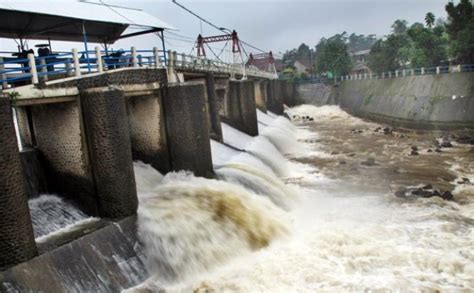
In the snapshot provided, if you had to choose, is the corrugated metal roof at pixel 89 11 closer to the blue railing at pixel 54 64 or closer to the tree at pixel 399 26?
the blue railing at pixel 54 64

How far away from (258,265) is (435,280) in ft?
12.2

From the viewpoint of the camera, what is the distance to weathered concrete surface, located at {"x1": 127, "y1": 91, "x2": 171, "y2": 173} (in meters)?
13.4

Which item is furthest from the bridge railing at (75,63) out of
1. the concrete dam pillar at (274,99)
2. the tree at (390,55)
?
the tree at (390,55)

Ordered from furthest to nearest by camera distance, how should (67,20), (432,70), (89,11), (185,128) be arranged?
(432,70)
(185,128)
(67,20)
(89,11)

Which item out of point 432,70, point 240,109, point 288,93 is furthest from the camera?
point 288,93

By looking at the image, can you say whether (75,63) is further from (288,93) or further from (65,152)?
(288,93)

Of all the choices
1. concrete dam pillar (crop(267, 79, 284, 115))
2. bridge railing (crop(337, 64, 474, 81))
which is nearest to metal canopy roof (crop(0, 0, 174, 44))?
bridge railing (crop(337, 64, 474, 81))

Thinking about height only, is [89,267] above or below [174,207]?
below

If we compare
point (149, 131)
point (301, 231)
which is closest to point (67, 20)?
point (149, 131)

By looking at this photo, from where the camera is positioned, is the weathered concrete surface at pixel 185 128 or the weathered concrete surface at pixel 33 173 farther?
the weathered concrete surface at pixel 185 128

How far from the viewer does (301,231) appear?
11.3m

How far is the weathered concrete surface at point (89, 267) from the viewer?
6973mm

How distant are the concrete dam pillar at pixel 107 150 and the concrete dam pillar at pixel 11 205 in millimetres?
2458

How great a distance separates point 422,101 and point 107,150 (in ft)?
91.1
